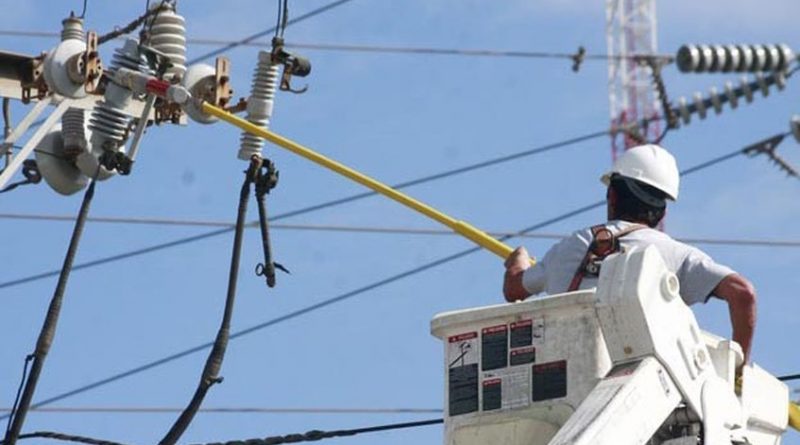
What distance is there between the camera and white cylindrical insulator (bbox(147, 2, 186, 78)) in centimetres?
1522

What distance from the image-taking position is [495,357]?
387 inches

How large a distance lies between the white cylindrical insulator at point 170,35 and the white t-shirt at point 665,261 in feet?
17.0

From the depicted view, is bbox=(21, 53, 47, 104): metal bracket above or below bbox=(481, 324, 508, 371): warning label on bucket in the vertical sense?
above

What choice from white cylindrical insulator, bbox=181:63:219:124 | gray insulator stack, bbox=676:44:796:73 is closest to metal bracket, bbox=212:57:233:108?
white cylindrical insulator, bbox=181:63:219:124

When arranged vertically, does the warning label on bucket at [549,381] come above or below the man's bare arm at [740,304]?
below

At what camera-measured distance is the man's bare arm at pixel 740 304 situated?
1010 centimetres

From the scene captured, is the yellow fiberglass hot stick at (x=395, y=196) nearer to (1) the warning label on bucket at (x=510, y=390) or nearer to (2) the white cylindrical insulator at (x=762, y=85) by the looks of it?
(1) the warning label on bucket at (x=510, y=390)

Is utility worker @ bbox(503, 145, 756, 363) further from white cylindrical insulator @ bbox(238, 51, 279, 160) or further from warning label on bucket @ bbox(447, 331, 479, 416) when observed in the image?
white cylindrical insulator @ bbox(238, 51, 279, 160)

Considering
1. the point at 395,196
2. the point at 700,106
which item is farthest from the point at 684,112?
the point at 395,196

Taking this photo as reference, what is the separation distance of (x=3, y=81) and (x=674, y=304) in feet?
22.8

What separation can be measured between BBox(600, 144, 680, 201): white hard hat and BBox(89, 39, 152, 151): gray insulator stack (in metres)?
4.86

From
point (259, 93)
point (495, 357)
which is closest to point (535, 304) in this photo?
point (495, 357)

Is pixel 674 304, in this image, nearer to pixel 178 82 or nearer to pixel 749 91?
pixel 178 82

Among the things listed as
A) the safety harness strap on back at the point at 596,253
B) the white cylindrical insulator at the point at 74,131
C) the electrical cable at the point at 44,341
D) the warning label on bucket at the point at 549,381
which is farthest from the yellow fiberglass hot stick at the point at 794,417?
the white cylindrical insulator at the point at 74,131
